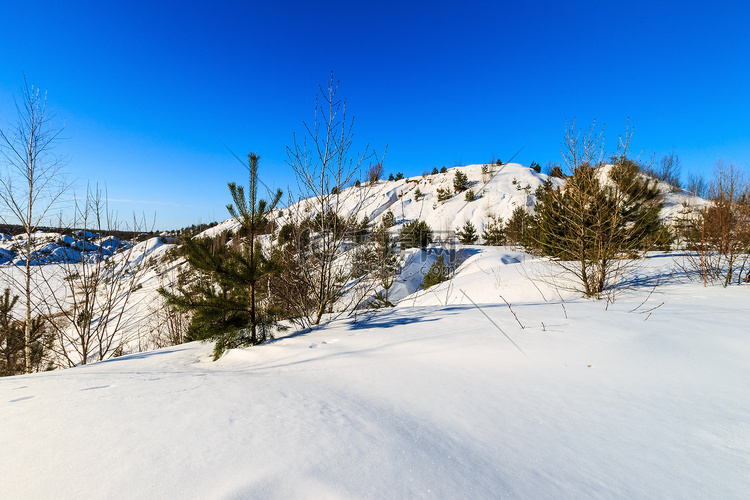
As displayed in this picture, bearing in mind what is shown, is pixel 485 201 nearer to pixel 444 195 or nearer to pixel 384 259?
pixel 444 195

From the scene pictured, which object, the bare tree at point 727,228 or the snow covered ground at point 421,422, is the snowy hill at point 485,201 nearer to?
the bare tree at point 727,228

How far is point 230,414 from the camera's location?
4.73 ft

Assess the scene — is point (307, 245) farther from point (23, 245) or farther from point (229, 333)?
point (23, 245)

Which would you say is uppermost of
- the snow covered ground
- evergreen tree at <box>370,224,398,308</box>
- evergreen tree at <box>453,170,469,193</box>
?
evergreen tree at <box>453,170,469,193</box>

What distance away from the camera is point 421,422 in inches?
56.2

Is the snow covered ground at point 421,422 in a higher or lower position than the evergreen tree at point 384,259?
lower

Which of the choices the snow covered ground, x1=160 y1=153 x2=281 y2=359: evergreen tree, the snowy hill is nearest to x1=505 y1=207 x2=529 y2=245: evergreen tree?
the snowy hill

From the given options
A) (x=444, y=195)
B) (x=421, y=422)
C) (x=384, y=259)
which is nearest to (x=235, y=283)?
(x=384, y=259)

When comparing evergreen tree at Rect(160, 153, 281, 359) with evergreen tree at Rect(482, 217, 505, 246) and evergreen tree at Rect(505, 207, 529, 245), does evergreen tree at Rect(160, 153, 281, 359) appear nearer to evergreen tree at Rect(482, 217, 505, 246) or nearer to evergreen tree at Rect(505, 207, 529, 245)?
evergreen tree at Rect(505, 207, 529, 245)

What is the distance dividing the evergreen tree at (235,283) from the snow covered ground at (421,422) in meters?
0.75

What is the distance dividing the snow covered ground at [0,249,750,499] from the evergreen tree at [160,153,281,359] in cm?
75

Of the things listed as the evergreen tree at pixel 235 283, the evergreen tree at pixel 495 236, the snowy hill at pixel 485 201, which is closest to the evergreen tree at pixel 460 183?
the snowy hill at pixel 485 201

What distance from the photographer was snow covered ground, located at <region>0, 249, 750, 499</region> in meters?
0.98

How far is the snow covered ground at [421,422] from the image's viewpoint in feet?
3.22
